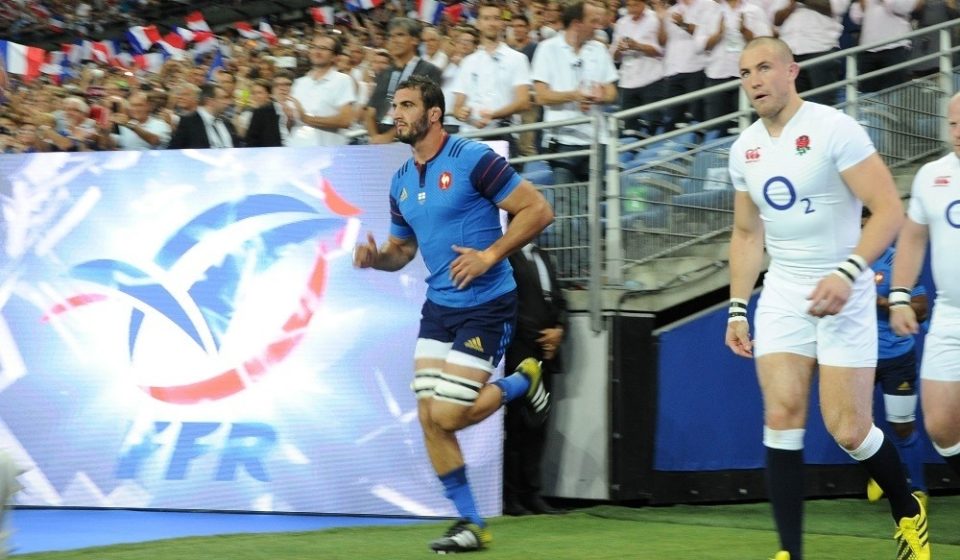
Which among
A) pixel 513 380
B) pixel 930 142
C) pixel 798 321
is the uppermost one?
pixel 930 142

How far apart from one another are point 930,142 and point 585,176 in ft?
9.71

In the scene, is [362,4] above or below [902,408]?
above

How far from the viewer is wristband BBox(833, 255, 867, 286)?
503cm

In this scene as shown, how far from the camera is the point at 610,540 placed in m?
6.91

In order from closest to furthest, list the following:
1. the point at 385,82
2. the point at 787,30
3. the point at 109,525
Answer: the point at 109,525, the point at 385,82, the point at 787,30

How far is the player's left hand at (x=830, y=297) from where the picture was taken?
196 inches

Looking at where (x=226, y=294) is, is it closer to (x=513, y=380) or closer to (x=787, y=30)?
(x=513, y=380)

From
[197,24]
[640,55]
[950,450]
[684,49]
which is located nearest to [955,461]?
[950,450]

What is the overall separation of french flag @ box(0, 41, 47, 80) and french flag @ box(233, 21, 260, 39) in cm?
349

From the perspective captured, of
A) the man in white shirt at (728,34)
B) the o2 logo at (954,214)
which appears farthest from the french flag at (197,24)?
the o2 logo at (954,214)

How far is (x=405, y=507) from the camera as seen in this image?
8070 millimetres

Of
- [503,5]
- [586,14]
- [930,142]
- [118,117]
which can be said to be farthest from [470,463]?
[503,5]

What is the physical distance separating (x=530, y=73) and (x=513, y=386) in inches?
145

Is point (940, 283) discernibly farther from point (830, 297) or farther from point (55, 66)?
point (55, 66)
